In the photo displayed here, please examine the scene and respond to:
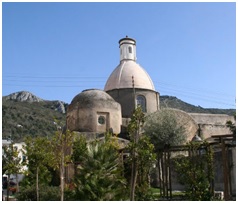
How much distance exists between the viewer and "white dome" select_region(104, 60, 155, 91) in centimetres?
3366

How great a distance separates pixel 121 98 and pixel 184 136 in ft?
25.6

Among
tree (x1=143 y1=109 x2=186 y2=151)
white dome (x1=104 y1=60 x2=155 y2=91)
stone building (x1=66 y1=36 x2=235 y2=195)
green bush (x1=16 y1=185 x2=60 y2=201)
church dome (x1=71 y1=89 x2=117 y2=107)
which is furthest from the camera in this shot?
white dome (x1=104 y1=60 x2=155 y2=91)

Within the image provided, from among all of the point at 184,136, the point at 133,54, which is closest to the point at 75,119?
the point at 184,136

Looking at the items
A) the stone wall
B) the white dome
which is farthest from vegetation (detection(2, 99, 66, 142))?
the stone wall

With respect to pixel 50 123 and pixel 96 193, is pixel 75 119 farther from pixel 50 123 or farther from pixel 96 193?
pixel 50 123

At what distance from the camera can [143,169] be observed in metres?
13.6

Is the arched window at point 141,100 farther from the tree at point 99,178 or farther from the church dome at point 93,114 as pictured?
the tree at point 99,178

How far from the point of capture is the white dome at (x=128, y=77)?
33656mm

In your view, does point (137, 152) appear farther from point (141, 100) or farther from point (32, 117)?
point (32, 117)

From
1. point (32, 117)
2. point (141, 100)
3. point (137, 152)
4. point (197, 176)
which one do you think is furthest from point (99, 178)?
point (32, 117)

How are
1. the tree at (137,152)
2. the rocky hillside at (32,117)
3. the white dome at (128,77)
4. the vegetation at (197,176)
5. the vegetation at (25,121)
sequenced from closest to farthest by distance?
the tree at (137,152) < the vegetation at (197,176) < the white dome at (128,77) < the vegetation at (25,121) < the rocky hillside at (32,117)

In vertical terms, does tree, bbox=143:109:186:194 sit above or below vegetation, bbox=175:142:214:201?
above

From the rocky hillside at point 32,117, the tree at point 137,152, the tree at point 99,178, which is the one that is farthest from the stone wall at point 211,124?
the tree at point 99,178

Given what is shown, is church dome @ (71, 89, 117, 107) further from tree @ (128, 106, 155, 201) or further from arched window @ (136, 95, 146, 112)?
tree @ (128, 106, 155, 201)
